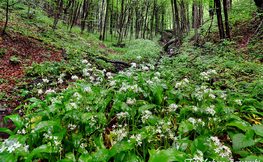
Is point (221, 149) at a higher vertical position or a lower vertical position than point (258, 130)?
lower

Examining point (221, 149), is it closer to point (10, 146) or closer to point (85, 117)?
point (85, 117)

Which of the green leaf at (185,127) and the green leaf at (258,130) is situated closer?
the green leaf at (258,130)

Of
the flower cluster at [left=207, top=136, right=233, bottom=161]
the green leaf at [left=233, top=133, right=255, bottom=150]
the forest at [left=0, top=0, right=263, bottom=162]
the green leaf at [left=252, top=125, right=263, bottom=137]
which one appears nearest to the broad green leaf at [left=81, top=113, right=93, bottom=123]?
the forest at [left=0, top=0, right=263, bottom=162]

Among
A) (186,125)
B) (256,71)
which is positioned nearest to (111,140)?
(186,125)

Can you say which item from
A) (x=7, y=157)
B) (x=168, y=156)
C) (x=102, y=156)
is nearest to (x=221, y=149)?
(x=168, y=156)

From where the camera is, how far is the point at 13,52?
264 inches

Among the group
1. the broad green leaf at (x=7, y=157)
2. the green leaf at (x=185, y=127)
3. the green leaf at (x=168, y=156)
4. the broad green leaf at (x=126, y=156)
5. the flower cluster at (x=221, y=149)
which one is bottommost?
the broad green leaf at (x=126, y=156)

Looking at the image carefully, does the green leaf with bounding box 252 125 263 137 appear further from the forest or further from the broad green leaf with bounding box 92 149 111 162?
the broad green leaf with bounding box 92 149 111 162

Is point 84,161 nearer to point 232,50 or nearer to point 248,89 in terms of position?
point 248,89

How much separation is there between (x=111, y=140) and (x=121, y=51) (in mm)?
16081

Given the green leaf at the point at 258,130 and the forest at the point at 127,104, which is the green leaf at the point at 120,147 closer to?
the forest at the point at 127,104

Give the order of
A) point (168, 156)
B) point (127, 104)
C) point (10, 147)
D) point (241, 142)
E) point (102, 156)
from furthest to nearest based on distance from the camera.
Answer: point (127, 104) < point (241, 142) < point (102, 156) < point (168, 156) < point (10, 147)

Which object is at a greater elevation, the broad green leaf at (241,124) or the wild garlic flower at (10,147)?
the broad green leaf at (241,124)

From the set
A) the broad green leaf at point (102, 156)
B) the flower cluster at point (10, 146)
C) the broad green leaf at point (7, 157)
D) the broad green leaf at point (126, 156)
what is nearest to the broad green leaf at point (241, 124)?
the broad green leaf at point (126, 156)
